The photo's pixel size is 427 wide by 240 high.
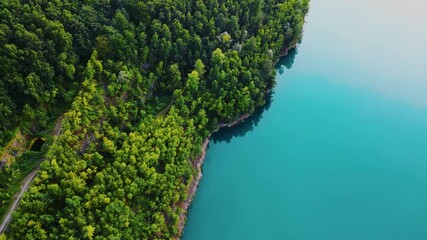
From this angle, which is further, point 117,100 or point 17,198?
point 117,100

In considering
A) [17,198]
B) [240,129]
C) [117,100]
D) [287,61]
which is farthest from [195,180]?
[287,61]

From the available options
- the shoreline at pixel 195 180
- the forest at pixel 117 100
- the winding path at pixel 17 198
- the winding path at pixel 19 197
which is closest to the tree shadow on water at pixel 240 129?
the shoreline at pixel 195 180

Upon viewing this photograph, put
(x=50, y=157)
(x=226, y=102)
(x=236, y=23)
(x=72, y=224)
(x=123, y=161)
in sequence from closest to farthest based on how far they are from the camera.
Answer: (x=72, y=224) → (x=50, y=157) → (x=123, y=161) → (x=226, y=102) → (x=236, y=23)

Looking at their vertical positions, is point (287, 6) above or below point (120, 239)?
above

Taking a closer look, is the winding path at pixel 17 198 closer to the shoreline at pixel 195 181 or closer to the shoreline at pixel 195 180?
the shoreline at pixel 195 181

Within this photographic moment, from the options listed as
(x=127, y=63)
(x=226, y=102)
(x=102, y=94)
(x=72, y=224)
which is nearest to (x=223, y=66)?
(x=226, y=102)

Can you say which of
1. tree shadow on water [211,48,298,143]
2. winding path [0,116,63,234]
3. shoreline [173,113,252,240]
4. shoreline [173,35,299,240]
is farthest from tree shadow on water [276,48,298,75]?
winding path [0,116,63,234]

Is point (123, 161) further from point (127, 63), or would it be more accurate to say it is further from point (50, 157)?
point (127, 63)

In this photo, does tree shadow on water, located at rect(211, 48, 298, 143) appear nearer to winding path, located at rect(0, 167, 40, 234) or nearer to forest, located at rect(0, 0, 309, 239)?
forest, located at rect(0, 0, 309, 239)

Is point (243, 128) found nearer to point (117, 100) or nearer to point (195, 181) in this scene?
point (195, 181)
